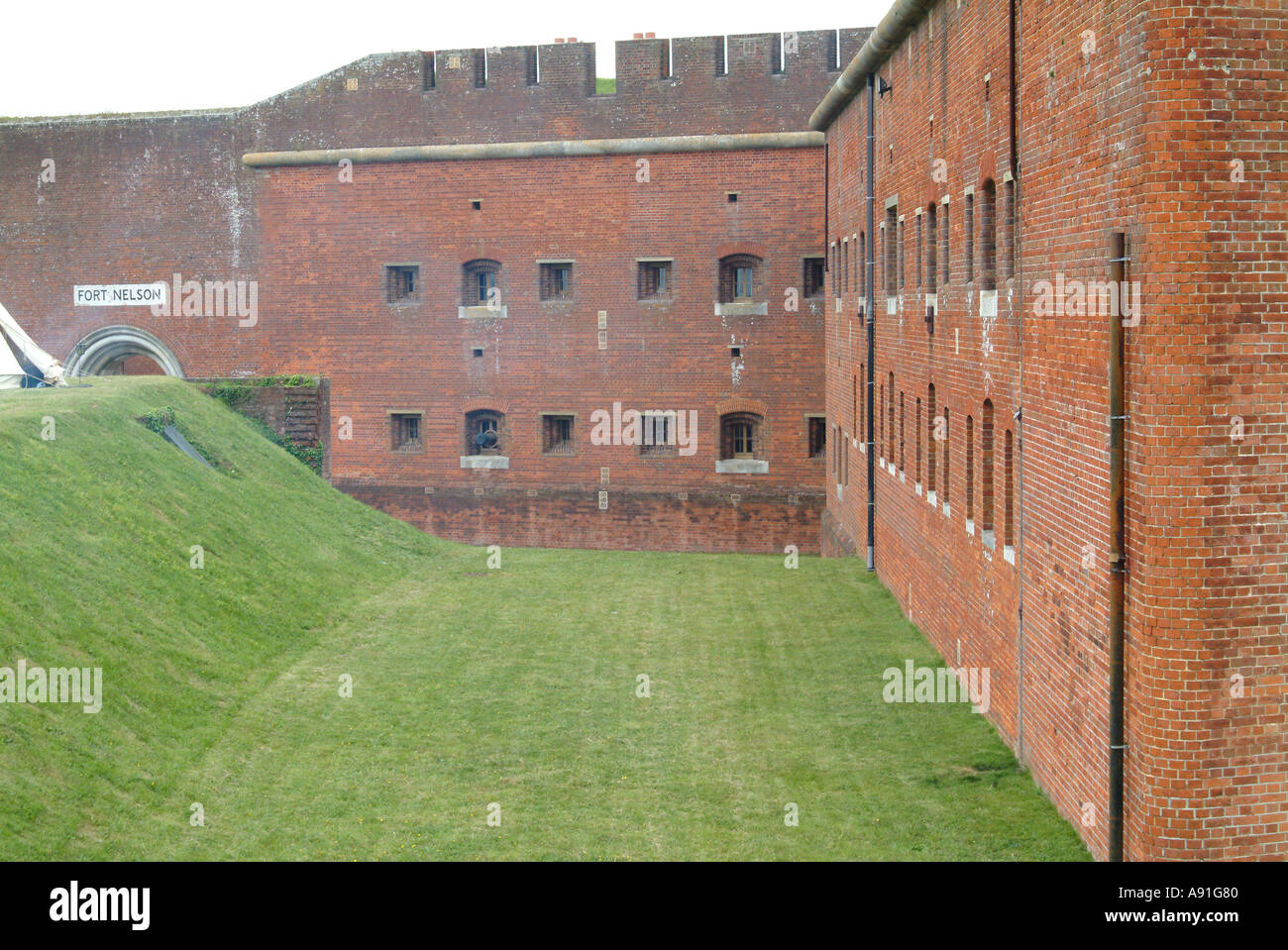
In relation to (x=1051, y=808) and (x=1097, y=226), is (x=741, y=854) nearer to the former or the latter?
(x=1051, y=808)

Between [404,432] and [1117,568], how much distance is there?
872 inches

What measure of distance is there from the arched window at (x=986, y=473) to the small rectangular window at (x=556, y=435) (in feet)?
52.1

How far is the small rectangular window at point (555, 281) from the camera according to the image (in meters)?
28.0

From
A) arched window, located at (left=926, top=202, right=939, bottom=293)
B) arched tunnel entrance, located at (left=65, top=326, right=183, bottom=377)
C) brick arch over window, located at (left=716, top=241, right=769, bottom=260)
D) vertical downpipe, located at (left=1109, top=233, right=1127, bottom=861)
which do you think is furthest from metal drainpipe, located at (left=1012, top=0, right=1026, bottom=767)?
arched tunnel entrance, located at (left=65, top=326, right=183, bottom=377)

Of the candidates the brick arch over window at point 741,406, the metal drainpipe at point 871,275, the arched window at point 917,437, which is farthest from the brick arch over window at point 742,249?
the arched window at point 917,437

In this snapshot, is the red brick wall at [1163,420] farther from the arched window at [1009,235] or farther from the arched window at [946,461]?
the arched window at [946,461]

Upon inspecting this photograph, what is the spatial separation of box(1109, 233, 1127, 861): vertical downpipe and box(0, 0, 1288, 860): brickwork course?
6 centimetres

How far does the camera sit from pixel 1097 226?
873cm

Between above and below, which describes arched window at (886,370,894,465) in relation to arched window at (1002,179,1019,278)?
below

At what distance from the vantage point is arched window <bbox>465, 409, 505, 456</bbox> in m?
28.4

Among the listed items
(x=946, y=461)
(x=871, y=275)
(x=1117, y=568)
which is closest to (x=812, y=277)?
(x=871, y=275)

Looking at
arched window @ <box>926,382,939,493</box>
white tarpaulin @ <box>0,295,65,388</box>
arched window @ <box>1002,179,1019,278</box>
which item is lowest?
arched window @ <box>926,382,939,493</box>

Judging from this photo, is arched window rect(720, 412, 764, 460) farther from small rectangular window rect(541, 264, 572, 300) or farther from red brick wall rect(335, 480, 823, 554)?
small rectangular window rect(541, 264, 572, 300)
